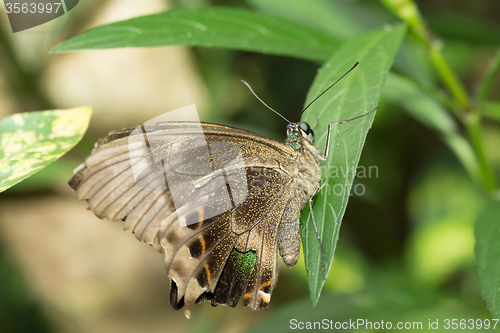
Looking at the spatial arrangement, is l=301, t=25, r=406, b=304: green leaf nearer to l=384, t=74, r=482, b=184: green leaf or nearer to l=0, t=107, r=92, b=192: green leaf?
l=384, t=74, r=482, b=184: green leaf

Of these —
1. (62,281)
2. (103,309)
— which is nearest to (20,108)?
(62,281)

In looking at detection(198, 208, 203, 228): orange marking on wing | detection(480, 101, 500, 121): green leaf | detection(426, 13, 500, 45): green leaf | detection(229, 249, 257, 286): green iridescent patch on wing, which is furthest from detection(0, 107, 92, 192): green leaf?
detection(426, 13, 500, 45): green leaf

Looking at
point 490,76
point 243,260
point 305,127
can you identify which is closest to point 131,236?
point 243,260

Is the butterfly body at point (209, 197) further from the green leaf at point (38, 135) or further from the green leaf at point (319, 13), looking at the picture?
the green leaf at point (319, 13)

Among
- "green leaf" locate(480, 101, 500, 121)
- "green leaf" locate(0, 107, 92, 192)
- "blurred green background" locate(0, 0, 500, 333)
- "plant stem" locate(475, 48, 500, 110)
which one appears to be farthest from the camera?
"blurred green background" locate(0, 0, 500, 333)

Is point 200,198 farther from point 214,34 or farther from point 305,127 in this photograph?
point 214,34

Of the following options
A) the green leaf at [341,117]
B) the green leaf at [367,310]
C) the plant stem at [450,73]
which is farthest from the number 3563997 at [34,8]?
the green leaf at [367,310]

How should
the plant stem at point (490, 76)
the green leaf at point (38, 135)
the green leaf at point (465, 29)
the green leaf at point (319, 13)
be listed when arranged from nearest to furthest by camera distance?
the green leaf at point (38, 135) → the plant stem at point (490, 76) → the green leaf at point (319, 13) → the green leaf at point (465, 29)
